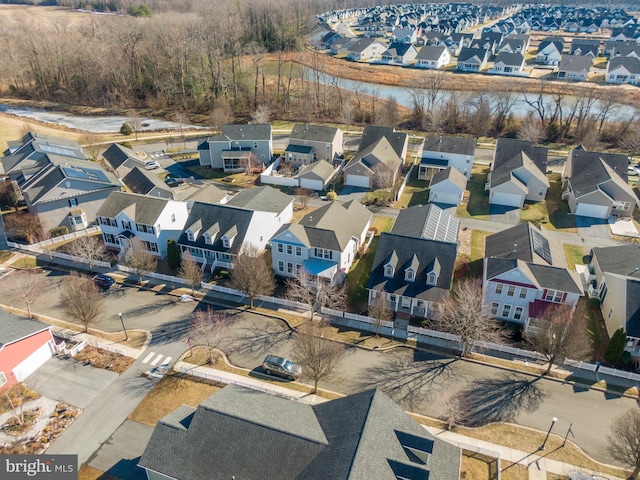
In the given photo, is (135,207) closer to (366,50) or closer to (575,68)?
(366,50)

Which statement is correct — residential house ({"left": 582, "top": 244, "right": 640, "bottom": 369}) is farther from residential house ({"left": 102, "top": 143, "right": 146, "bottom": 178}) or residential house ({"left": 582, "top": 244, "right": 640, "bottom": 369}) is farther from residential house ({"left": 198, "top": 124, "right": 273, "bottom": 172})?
residential house ({"left": 102, "top": 143, "right": 146, "bottom": 178})

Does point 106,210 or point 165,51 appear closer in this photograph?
point 106,210

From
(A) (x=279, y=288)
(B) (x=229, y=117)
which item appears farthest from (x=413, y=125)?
(A) (x=279, y=288)

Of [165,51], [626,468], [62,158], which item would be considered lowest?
[626,468]

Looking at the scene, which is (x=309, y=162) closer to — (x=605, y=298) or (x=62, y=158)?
(x=62, y=158)

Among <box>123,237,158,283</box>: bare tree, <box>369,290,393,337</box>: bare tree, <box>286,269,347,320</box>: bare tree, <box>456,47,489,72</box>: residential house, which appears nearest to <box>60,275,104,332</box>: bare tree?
<box>123,237,158,283</box>: bare tree

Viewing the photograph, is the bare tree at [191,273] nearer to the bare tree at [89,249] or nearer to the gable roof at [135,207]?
the gable roof at [135,207]
